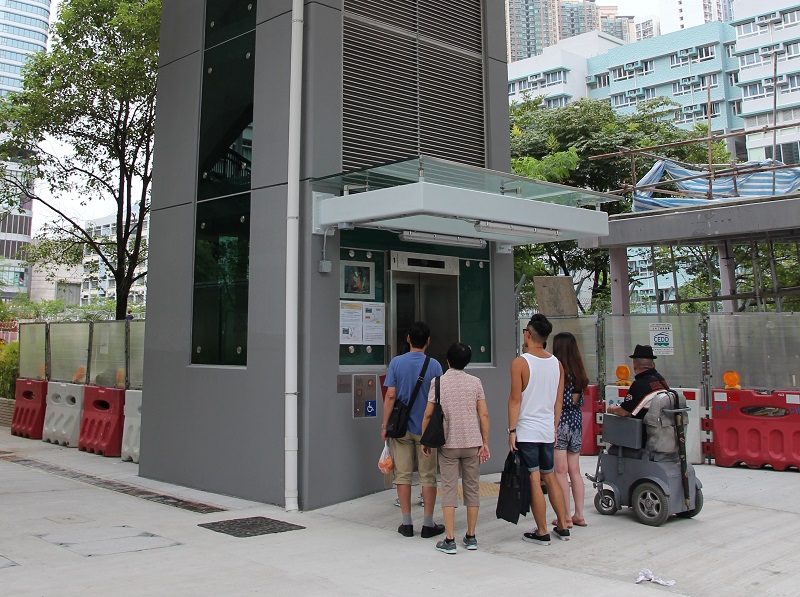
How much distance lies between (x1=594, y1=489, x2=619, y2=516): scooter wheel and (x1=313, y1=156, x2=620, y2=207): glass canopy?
330 centimetres

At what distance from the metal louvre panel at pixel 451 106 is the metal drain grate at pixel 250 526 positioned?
4764 millimetres

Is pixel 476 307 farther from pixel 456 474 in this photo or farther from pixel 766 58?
pixel 766 58

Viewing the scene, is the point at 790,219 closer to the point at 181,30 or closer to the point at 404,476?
the point at 404,476

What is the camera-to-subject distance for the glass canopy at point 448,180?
709cm

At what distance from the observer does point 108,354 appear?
12.5 metres

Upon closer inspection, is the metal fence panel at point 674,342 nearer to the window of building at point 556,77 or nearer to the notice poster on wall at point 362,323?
the notice poster on wall at point 362,323

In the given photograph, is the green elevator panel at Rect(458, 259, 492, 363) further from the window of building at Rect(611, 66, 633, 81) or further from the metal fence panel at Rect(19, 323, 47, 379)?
the window of building at Rect(611, 66, 633, 81)

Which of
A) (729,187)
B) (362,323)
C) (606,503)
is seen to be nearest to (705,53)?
(729,187)

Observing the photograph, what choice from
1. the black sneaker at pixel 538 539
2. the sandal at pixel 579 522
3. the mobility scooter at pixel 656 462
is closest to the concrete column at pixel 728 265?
the mobility scooter at pixel 656 462

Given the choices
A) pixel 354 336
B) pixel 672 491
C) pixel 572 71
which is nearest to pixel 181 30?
pixel 354 336

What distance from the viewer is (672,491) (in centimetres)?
684

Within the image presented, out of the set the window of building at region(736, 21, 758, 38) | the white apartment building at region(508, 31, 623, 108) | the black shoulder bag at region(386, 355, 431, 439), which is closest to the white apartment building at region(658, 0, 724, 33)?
the white apartment building at region(508, 31, 623, 108)

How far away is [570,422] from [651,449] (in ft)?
2.63

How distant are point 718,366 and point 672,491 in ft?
14.3
